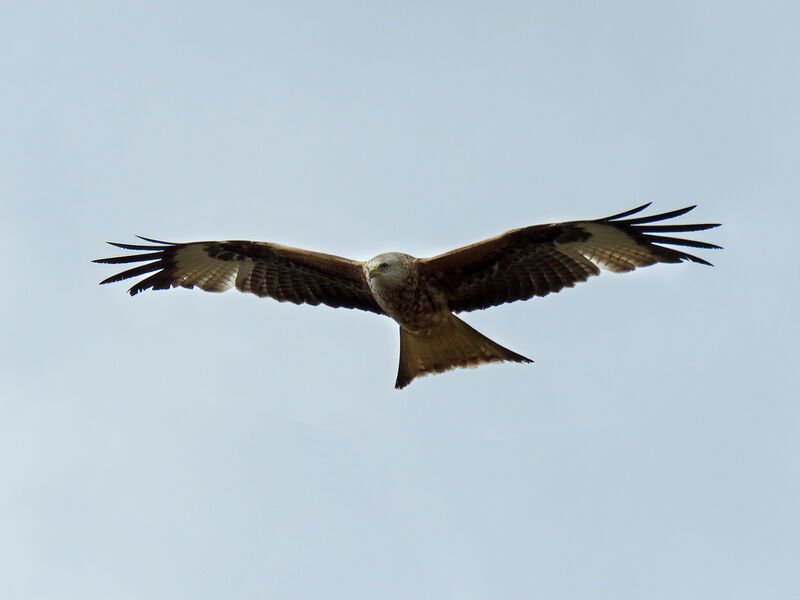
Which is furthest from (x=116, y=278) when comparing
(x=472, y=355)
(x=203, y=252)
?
(x=472, y=355)

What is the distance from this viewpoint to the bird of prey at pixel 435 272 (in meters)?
10.3

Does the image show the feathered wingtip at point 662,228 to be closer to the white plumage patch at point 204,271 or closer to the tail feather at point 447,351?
the tail feather at point 447,351

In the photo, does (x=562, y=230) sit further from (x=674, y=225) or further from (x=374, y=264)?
(x=374, y=264)

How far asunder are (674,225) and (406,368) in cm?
273

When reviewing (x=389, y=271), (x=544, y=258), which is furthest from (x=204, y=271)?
(x=544, y=258)

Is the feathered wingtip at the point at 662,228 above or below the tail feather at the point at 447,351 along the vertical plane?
above

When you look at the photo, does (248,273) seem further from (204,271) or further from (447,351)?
(447,351)

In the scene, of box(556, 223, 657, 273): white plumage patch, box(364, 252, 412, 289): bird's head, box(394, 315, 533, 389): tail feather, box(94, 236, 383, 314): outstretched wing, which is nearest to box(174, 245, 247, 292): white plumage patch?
box(94, 236, 383, 314): outstretched wing

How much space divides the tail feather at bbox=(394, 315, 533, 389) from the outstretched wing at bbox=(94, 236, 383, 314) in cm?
58

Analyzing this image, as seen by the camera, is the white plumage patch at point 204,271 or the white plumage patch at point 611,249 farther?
the white plumage patch at point 204,271

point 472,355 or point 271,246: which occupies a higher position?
point 271,246

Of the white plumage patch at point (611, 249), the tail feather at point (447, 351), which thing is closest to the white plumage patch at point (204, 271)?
the tail feather at point (447, 351)

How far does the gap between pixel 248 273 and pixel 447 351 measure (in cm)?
208

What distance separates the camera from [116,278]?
36.9 feet
